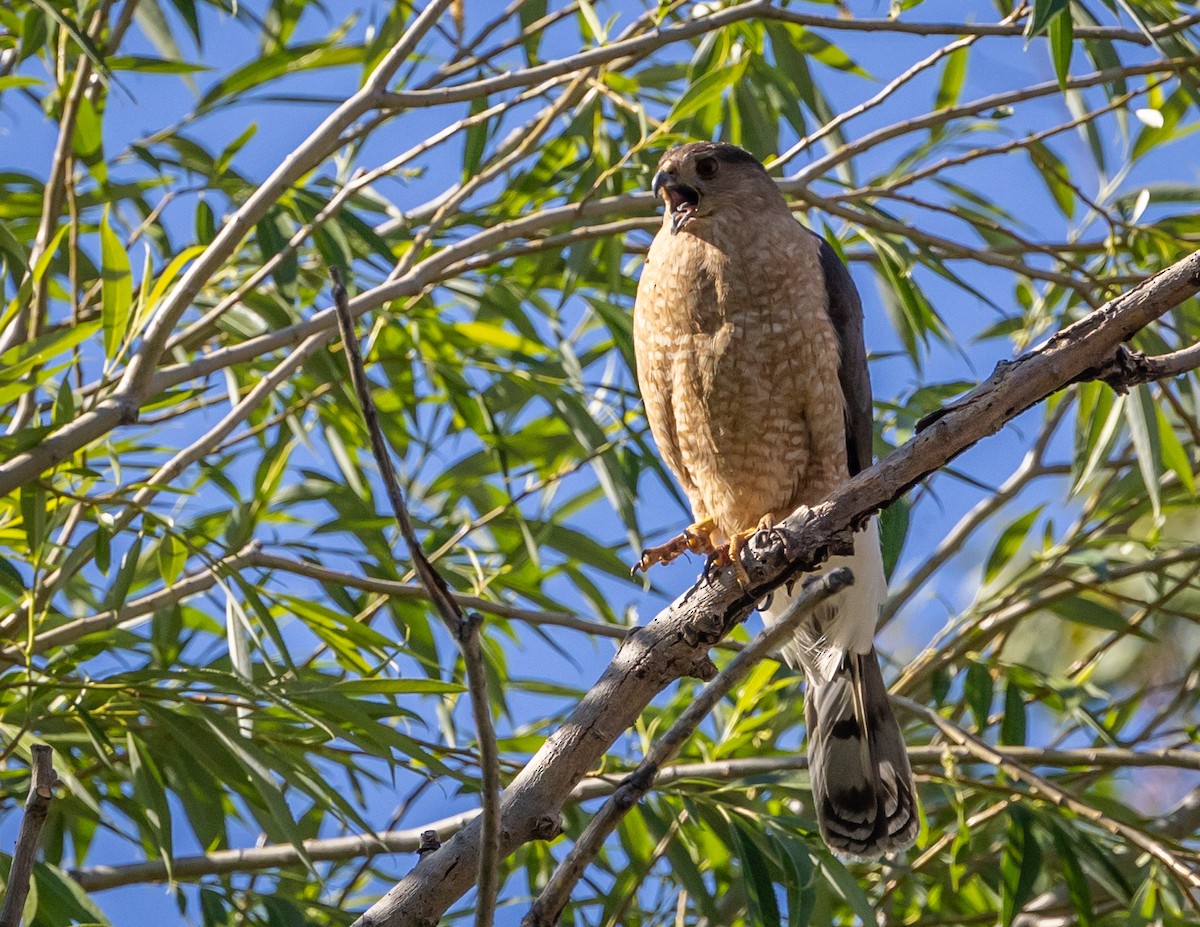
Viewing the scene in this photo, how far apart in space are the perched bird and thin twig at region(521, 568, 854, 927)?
158cm

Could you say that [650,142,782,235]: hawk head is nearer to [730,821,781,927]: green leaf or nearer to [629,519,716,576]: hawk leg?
[629,519,716,576]: hawk leg

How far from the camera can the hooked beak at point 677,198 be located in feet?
11.8

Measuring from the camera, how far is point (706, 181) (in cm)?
362

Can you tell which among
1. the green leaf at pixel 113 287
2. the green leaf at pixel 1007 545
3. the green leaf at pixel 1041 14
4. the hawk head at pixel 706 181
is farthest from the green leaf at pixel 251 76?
the green leaf at pixel 1007 545

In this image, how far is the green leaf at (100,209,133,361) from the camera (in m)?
3.27

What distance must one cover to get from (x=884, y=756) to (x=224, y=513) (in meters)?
2.22

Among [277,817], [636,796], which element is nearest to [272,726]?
[277,817]

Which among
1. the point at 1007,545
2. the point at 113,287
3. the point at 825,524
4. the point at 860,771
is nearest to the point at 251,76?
the point at 113,287

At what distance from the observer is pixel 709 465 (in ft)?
11.7

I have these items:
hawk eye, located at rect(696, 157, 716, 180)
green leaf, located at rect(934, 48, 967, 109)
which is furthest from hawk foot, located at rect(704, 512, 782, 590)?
green leaf, located at rect(934, 48, 967, 109)

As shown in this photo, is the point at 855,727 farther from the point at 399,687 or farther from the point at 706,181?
the point at 706,181

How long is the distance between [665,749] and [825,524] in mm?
908

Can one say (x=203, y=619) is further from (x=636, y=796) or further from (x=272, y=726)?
(x=636, y=796)

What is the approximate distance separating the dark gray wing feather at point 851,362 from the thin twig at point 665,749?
183 centimetres
